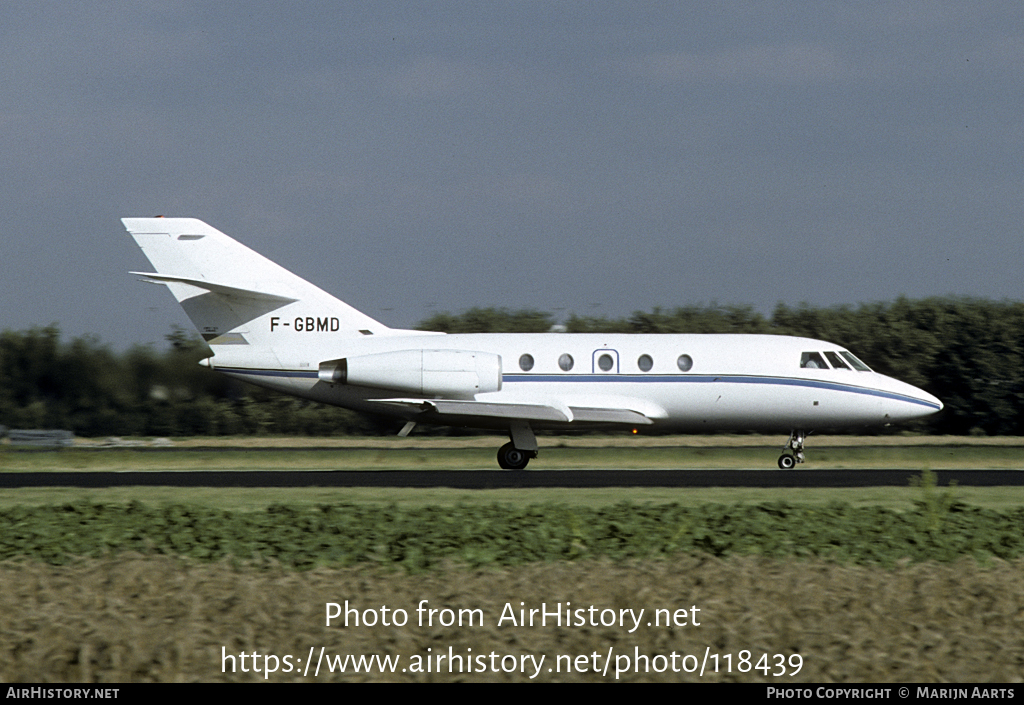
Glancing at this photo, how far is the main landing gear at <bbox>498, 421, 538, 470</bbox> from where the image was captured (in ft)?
86.1

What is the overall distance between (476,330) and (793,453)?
62.4 ft

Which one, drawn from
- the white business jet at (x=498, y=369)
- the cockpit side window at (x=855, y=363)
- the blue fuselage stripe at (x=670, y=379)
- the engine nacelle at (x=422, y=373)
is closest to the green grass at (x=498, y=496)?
the engine nacelle at (x=422, y=373)

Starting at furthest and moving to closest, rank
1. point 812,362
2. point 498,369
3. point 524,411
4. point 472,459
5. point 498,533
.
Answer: point 472,459, point 812,362, point 498,369, point 524,411, point 498,533

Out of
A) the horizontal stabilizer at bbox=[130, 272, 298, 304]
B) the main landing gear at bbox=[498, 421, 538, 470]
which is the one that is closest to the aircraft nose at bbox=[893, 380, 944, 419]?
the main landing gear at bbox=[498, 421, 538, 470]

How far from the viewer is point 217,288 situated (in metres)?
25.7

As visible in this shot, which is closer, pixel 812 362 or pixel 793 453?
pixel 793 453

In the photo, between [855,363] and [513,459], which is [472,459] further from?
[855,363]

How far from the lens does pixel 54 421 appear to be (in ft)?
103

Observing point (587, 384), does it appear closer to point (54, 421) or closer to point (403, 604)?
point (54, 421)

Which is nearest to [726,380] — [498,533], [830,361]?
[830,361]

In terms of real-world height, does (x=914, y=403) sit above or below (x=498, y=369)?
below

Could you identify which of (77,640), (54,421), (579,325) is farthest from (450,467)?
(77,640)

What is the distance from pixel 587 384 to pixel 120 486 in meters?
10.7

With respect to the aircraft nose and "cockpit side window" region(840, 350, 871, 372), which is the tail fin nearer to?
"cockpit side window" region(840, 350, 871, 372)
